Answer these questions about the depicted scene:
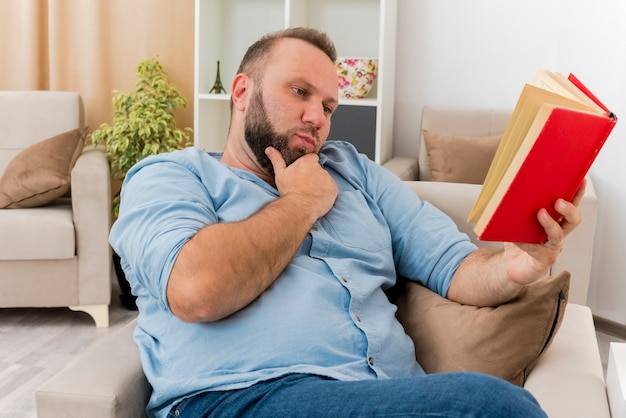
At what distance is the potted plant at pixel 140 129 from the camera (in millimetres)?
3436

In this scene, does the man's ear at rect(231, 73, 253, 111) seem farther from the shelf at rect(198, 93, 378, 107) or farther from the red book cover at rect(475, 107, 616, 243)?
the shelf at rect(198, 93, 378, 107)

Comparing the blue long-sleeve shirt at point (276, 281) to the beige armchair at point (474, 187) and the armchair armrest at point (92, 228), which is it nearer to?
the beige armchair at point (474, 187)

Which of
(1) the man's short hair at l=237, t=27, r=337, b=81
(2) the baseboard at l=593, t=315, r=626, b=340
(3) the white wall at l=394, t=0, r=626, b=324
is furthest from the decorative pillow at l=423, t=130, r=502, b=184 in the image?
(1) the man's short hair at l=237, t=27, r=337, b=81

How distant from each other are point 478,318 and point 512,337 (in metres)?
0.07

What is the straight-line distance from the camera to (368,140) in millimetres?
3592

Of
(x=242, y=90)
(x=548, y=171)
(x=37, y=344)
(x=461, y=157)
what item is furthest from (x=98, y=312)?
(x=548, y=171)

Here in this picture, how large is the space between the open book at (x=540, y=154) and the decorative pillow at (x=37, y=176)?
89.2 inches

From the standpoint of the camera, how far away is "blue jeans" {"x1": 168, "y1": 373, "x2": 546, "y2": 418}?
1.12m

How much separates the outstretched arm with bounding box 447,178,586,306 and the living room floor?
1.45 m

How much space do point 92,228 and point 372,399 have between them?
84.7 inches

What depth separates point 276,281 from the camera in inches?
56.3

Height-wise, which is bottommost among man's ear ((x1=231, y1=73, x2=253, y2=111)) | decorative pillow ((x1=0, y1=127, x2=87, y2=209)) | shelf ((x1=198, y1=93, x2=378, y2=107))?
decorative pillow ((x1=0, y1=127, x2=87, y2=209))

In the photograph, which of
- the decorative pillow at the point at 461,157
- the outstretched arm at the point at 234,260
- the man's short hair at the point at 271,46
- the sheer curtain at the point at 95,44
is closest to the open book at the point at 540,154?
the outstretched arm at the point at 234,260

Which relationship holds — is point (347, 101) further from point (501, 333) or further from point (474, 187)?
point (501, 333)
